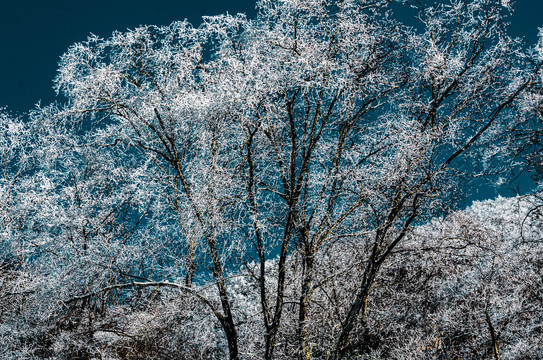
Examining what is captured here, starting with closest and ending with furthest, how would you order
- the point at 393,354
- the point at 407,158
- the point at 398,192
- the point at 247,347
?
the point at 407,158
the point at 398,192
the point at 247,347
the point at 393,354

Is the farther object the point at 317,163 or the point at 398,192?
the point at 317,163

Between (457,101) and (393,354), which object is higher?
(457,101)

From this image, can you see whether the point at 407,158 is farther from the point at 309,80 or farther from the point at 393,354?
the point at 393,354

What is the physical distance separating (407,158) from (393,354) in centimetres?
714

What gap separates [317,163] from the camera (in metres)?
7.58

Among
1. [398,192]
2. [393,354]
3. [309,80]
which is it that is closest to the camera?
[398,192]

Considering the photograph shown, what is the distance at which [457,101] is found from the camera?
23.0 ft

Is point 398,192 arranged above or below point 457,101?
below

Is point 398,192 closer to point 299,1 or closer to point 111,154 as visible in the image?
point 299,1

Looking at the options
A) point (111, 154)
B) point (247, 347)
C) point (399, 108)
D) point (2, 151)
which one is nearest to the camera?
point (399, 108)

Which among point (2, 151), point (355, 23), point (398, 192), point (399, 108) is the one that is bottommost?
point (398, 192)

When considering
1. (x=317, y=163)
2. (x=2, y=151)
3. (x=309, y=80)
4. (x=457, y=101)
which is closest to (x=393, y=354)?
(x=317, y=163)

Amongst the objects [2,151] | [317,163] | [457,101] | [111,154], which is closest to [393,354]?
[317,163]

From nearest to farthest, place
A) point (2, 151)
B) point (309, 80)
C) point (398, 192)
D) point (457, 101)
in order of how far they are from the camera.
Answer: point (398, 192), point (309, 80), point (457, 101), point (2, 151)
